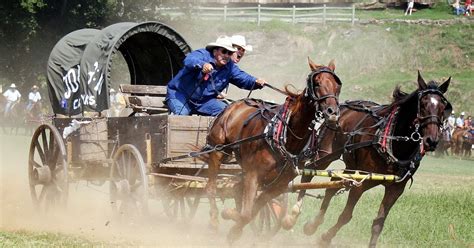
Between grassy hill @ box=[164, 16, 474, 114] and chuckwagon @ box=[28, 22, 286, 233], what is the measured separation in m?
23.4

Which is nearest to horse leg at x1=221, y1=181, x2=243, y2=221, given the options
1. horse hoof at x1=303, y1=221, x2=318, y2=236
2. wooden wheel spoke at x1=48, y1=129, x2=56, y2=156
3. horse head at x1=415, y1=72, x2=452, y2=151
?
horse hoof at x1=303, y1=221, x2=318, y2=236

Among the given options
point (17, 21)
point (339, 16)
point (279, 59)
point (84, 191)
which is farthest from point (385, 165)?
point (339, 16)

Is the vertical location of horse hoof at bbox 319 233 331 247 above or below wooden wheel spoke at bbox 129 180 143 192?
below

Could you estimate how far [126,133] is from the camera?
1203 centimetres

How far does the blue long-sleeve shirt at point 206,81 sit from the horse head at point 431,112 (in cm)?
217

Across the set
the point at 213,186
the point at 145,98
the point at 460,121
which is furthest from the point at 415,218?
the point at 460,121

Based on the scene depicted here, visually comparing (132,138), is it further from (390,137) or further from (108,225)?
(390,137)

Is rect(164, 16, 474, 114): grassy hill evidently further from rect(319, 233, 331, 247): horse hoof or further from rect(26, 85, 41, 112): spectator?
rect(319, 233, 331, 247): horse hoof

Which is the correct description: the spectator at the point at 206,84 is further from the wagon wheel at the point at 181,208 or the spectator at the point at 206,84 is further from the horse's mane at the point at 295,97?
the horse's mane at the point at 295,97

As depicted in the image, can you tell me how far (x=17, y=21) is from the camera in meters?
33.8

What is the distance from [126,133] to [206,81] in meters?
1.45

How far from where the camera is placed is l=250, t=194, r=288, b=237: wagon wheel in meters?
11.0

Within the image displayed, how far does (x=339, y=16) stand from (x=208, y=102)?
3256 centimetres

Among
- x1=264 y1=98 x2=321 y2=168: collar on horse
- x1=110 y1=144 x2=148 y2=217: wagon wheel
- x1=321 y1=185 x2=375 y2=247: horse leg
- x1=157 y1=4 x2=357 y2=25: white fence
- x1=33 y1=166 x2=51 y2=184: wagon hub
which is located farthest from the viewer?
x1=157 y1=4 x2=357 y2=25: white fence
